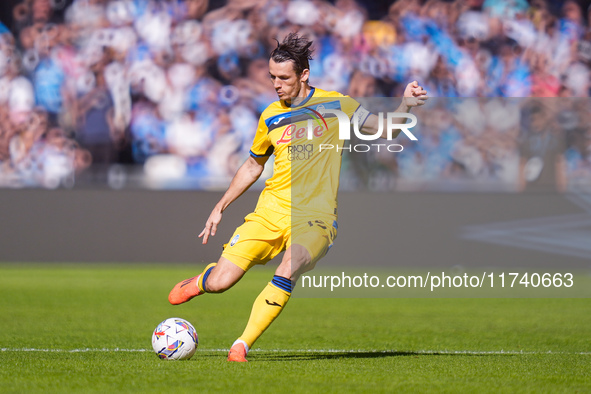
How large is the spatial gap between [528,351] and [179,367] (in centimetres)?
274

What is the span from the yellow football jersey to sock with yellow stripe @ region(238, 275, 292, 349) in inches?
19.4

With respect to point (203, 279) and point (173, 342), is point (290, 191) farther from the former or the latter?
point (173, 342)

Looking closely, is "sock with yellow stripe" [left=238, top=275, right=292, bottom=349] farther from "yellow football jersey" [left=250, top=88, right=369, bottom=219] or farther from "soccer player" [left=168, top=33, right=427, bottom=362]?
"yellow football jersey" [left=250, top=88, right=369, bottom=219]

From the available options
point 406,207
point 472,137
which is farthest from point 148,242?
point 472,137

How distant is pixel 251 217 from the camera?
5387mm

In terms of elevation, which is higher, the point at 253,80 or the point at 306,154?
the point at 306,154

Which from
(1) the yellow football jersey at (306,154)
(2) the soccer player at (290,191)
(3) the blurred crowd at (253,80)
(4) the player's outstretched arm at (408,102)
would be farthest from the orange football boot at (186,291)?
(3) the blurred crowd at (253,80)

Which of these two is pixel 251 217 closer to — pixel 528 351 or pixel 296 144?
pixel 296 144

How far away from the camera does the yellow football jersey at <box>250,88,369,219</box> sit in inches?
209

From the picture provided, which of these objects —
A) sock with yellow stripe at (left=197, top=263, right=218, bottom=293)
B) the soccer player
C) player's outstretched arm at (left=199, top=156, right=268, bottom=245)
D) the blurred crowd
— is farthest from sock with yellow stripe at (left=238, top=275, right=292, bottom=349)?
the blurred crowd

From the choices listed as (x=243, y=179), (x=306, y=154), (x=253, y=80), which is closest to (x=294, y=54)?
(x=306, y=154)

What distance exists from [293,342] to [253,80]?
25.0 ft

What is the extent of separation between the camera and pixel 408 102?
5.15 m

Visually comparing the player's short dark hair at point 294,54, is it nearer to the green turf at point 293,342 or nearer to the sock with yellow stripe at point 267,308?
the sock with yellow stripe at point 267,308
